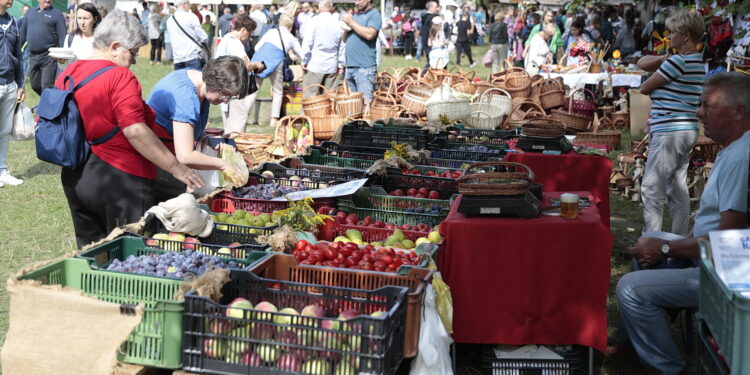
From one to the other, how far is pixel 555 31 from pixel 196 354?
1568 cm

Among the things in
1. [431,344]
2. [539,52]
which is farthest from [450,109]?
[539,52]

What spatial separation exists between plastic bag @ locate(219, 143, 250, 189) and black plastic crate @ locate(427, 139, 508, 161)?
2.03m

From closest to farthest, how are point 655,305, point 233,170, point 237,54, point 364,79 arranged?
point 655,305 < point 233,170 < point 237,54 < point 364,79

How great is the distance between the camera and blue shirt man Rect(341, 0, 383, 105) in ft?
35.6

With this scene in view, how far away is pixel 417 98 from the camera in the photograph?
9898 mm

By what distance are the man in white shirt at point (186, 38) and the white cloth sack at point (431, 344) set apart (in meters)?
8.42

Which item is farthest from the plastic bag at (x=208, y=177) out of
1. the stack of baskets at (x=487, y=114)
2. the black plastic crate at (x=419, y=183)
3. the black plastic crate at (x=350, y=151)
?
the stack of baskets at (x=487, y=114)

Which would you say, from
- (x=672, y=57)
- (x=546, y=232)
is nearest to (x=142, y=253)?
(x=546, y=232)

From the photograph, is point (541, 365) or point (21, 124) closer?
point (541, 365)

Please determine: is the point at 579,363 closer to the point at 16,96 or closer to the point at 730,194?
the point at 730,194

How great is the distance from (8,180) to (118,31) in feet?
17.5

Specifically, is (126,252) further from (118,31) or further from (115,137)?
(118,31)

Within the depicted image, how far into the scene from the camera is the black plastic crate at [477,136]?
737 centimetres

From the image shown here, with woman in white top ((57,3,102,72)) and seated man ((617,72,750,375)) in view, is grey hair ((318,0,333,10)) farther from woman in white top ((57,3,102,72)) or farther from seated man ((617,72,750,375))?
seated man ((617,72,750,375))
